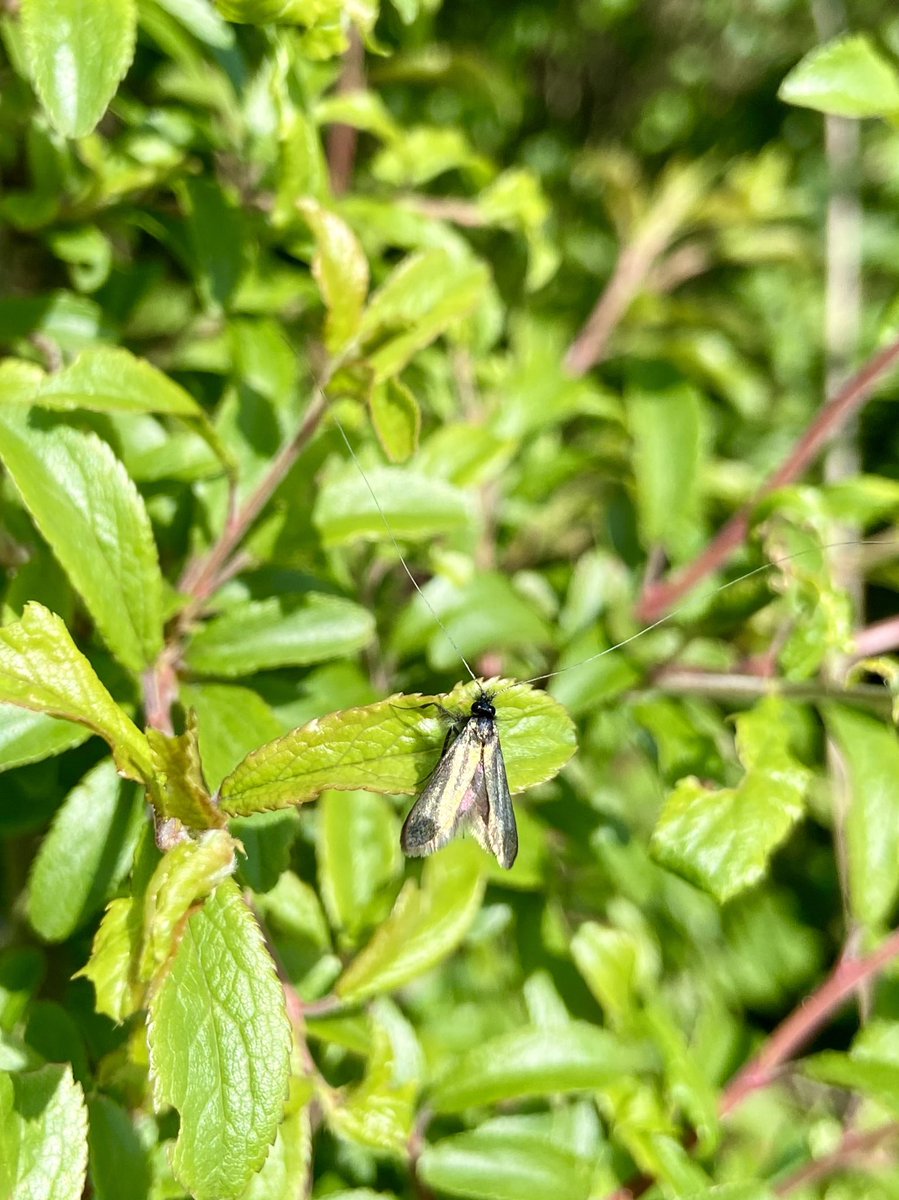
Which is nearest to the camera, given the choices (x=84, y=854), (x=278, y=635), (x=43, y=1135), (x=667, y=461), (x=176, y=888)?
(x=176, y=888)

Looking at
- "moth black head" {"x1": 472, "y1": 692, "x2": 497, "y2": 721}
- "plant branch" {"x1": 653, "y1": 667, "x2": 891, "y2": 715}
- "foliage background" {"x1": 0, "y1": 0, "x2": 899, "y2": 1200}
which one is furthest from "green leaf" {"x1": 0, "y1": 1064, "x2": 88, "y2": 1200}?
"plant branch" {"x1": 653, "y1": 667, "x2": 891, "y2": 715}

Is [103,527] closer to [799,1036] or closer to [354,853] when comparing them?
[354,853]

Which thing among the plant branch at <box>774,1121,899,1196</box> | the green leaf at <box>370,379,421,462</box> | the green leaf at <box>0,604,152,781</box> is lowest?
the plant branch at <box>774,1121,899,1196</box>

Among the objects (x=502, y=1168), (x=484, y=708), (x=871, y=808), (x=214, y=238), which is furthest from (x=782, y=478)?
(x=502, y=1168)

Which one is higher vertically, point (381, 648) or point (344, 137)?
point (344, 137)

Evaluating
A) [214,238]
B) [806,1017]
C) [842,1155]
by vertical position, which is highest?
[214,238]

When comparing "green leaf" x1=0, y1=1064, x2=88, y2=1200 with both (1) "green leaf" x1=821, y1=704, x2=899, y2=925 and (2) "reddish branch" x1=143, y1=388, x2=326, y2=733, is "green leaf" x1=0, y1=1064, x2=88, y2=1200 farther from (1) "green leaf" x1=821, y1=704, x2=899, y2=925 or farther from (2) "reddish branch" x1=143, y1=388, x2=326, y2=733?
(1) "green leaf" x1=821, y1=704, x2=899, y2=925
